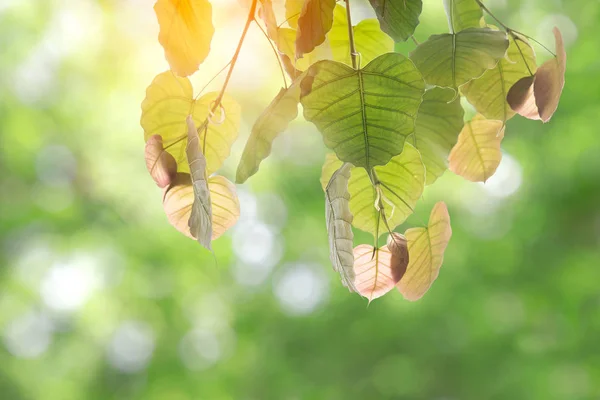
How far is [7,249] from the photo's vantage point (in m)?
3.94

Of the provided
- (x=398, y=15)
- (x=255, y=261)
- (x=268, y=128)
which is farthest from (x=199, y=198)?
(x=255, y=261)

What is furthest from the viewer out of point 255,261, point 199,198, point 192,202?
point 255,261

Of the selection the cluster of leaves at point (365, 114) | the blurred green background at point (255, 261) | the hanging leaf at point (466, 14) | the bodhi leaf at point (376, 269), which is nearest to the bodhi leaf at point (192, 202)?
the cluster of leaves at point (365, 114)

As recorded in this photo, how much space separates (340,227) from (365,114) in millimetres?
73

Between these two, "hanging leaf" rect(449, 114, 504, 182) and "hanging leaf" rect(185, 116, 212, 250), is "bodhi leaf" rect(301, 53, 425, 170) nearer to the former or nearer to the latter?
"hanging leaf" rect(185, 116, 212, 250)

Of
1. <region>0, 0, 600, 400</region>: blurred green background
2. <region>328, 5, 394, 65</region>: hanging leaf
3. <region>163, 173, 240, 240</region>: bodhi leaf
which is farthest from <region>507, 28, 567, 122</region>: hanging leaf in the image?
<region>0, 0, 600, 400</region>: blurred green background

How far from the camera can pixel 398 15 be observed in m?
0.43

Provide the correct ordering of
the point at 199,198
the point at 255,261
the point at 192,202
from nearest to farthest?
1. the point at 199,198
2. the point at 192,202
3. the point at 255,261

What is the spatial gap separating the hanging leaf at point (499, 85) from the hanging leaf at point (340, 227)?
0.46 feet

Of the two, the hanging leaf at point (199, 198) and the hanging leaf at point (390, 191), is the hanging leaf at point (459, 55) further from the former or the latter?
the hanging leaf at point (199, 198)

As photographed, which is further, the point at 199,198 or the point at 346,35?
the point at 346,35

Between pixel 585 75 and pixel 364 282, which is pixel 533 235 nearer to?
pixel 585 75

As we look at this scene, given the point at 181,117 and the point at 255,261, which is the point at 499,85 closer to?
the point at 181,117

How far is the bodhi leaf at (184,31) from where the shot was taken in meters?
0.48
